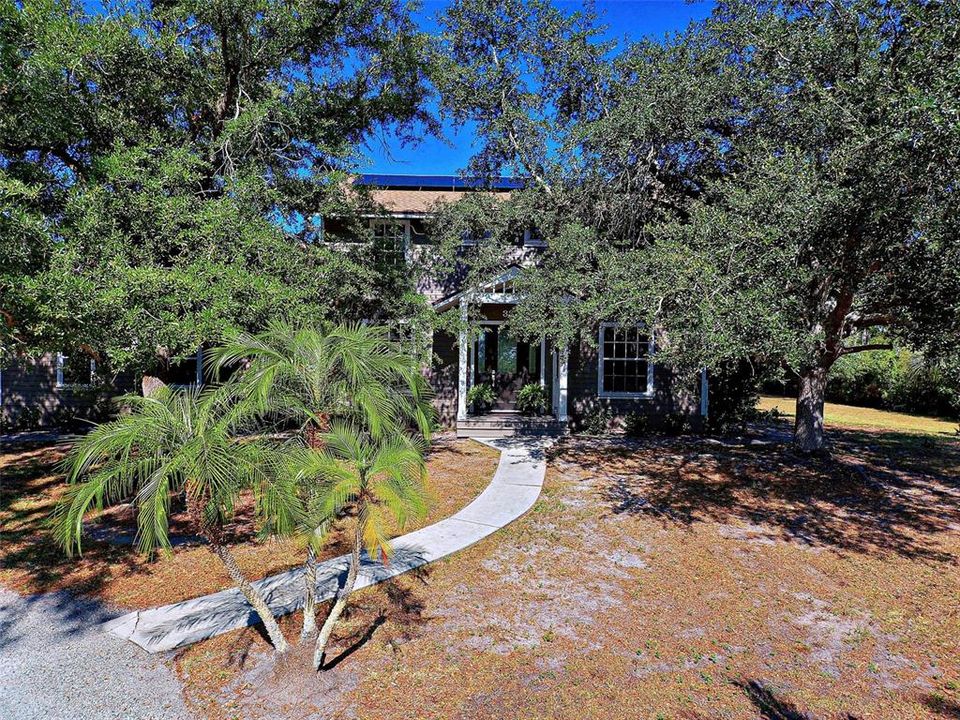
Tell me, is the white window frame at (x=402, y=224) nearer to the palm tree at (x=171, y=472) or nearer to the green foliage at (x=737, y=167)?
the green foliage at (x=737, y=167)

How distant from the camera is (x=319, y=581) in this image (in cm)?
505

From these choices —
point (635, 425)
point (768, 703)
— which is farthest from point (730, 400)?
point (768, 703)

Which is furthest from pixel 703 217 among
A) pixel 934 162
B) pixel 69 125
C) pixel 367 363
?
pixel 69 125

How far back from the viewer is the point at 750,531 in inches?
266

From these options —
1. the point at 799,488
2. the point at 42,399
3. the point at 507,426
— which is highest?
the point at 42,399

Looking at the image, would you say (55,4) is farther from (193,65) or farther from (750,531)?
(750,531)

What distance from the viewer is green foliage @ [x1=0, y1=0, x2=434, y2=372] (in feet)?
18.0

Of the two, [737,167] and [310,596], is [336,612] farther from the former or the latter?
[737,167]

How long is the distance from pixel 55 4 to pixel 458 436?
10.8 m

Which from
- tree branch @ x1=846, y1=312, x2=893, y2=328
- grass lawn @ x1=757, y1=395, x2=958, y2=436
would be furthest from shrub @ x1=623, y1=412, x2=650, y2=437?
grass lawn @ x1=757, y1=395, x2=958, y2=436

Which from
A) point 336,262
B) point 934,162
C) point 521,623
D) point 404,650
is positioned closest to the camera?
point 404,650

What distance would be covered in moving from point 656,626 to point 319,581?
3.11 m

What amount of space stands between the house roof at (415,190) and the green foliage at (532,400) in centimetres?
542

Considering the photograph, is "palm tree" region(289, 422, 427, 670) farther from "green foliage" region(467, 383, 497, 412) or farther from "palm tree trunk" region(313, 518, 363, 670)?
"green foliage" region(467, 383, 497, 412)
